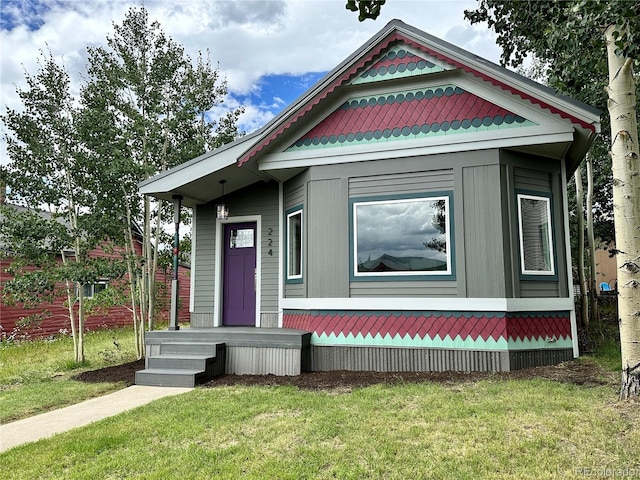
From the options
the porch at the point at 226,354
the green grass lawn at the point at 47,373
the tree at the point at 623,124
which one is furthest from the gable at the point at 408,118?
the green grass lawn at the point at 47,373

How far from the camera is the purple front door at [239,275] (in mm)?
8594

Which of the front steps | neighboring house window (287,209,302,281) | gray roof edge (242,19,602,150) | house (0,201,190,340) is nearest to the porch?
the front steps

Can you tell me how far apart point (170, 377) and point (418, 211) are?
4129mm

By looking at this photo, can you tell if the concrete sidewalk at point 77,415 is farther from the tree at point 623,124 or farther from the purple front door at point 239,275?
the tree at point 623,124

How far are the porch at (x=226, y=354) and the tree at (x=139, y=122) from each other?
8.57ft

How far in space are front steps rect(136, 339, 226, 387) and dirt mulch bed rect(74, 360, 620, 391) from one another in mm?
197

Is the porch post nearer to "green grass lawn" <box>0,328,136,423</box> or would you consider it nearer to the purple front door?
the purple front door

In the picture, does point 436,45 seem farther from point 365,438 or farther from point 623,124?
point 365,438

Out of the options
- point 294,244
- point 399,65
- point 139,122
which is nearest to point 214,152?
point 294,244

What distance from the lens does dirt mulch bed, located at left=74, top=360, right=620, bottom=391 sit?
210 inches

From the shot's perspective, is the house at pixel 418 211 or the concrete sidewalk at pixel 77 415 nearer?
the concrete sidewalk at pixel 77 415

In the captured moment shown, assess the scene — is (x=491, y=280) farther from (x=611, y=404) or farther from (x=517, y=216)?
(x=611, y=404)

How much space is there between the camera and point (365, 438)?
3.57 m

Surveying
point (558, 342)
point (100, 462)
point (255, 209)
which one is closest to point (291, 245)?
point (255, 209)
